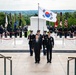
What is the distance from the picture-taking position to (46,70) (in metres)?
14.5

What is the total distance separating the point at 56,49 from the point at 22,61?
19.3ft

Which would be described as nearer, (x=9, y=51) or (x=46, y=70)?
(x=46, y=70)

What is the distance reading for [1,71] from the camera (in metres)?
14.1

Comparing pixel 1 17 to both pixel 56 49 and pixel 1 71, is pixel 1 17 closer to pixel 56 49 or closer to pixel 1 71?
pixel 56 49

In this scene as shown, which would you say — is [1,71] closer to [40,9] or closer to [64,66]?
[64,66]

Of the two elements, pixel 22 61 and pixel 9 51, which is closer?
pixel 22 61

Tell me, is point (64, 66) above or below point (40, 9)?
below

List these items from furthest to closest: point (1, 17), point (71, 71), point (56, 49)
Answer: point (1, 17), point (56, 49), point (71, 71)

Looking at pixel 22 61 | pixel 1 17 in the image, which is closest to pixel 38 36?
pixel 22 61

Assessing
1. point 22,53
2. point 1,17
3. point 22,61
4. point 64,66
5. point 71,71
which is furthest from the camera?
point 1,17

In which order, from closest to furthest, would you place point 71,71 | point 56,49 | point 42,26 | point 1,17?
point 71,71 → point 56,49 → point 42,26 → point 1,17

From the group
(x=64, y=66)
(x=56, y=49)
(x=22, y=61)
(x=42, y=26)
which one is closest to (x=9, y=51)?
(x=56, y=49)

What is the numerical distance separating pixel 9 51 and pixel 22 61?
4.94 metres

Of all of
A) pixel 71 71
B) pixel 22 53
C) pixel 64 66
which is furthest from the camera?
pixel 22 53
